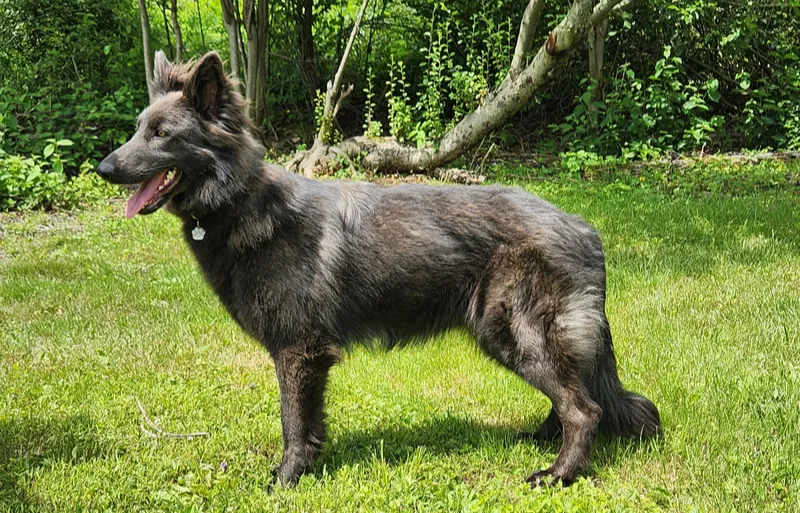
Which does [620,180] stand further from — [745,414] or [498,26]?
[745,414]

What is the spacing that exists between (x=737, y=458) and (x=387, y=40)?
1213cm

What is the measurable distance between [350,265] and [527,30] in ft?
24.8

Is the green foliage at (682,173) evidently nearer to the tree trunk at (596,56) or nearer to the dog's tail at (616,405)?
the tree trunk at (596,56)

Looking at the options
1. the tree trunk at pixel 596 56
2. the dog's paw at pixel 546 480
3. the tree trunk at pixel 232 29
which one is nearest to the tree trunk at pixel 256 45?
the tree trunk at pixel 232 29

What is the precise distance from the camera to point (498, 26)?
1302 cm

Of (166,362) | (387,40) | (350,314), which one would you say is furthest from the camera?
(387,40)

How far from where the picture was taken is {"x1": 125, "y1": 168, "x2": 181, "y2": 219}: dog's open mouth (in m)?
3.25

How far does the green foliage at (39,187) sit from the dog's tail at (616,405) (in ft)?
26.4

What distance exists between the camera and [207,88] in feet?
11.0

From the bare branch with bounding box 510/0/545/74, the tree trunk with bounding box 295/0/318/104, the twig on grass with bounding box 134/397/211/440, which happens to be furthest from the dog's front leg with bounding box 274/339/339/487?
the tree trunk with bounding box 295/0/318/104

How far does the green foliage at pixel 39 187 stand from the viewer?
29.4 feet

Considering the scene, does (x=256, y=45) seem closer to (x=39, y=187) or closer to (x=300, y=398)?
(x=39, y=187)

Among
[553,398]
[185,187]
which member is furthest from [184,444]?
[553,398]

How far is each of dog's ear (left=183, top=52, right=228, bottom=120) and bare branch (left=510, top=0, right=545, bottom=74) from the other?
7298 mm
